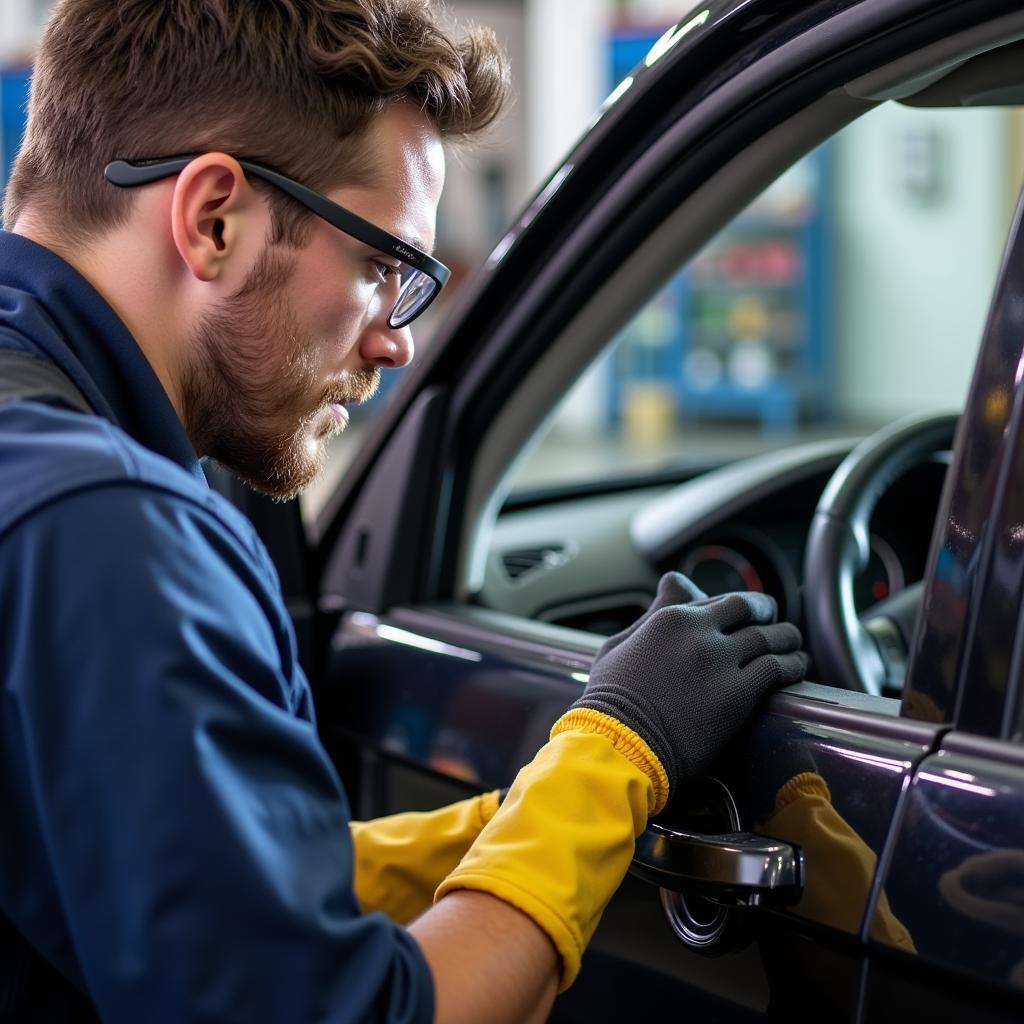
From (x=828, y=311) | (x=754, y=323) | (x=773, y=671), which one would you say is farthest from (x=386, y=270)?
(x=754, y=323)

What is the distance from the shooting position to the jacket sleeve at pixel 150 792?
83cm

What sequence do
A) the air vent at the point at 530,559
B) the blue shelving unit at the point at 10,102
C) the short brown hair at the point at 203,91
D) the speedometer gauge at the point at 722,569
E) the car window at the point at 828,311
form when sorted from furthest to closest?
the blue shelving unit at the point at 10,102 → the car window at the point at 828,311 → the speedometer gauge at the point at 722,569 → the air vent at the point at 530,559 → the short brown hair at the point at 203,91

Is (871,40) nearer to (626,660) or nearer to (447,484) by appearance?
(626,660)

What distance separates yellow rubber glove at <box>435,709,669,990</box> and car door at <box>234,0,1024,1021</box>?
0.07 m

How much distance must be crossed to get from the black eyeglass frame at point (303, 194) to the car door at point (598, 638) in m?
0.29

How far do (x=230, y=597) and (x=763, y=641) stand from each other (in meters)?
0.52

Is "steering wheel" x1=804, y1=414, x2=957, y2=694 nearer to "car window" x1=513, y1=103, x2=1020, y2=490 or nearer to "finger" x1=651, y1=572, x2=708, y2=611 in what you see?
"finger" x1=651, y1=572, x2=708, y2=611

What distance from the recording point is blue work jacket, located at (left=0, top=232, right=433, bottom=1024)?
833 mm

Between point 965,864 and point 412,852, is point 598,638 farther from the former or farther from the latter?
point 965,864

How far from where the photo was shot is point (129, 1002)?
843 mm

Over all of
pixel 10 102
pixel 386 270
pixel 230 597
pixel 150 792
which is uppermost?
pixel 10 102

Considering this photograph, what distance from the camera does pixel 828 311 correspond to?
10.9 m

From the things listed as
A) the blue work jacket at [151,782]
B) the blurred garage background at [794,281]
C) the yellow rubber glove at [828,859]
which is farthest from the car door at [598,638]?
the blurred garage background at [794,281]

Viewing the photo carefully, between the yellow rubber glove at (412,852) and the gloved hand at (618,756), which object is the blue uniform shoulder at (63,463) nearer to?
the gloved hand at (618,756)
